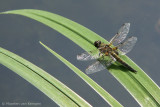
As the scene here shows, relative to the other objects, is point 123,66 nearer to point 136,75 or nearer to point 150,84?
point 136,75

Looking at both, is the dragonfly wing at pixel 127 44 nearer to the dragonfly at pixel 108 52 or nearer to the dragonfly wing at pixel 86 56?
the dragonfly at pixel 108 52

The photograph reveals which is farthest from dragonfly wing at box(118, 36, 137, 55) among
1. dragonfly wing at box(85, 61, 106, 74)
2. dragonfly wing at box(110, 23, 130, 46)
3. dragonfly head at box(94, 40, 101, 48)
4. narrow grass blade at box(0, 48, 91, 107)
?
narrow grass blade at box(0, 48, 91, 107)

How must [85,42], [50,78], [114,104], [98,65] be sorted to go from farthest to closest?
[85,42] < [98,65] < [50,78] < [114,104]

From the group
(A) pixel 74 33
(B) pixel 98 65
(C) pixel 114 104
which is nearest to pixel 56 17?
(A) pixel 74 33

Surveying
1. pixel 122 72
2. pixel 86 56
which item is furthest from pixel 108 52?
pixel 122 72

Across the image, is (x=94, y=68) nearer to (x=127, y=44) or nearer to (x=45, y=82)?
(x=127, y=44)

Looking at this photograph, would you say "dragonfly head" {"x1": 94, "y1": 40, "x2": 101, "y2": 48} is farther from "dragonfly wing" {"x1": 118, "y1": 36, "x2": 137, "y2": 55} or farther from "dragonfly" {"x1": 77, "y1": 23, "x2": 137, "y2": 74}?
"dragonfly wing" {"x1": 118, "y1": 36, "x2": 137, "y2": 55}
